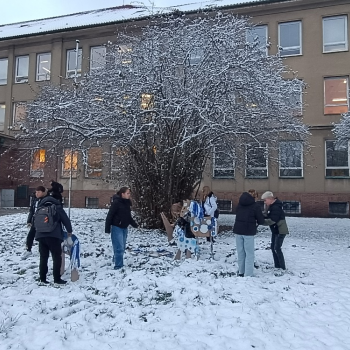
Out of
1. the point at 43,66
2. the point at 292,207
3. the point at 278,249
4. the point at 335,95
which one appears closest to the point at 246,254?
the point at 278,249

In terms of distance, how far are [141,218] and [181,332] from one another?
8.91 m

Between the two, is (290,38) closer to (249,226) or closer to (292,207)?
(292,207)

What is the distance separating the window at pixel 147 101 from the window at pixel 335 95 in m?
13.2

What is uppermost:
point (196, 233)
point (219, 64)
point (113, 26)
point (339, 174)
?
point (113, 26)

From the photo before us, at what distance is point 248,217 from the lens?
7.36m

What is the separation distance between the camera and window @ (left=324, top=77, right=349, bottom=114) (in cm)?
2170

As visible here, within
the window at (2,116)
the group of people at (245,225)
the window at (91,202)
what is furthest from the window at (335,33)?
the window at (2,116)

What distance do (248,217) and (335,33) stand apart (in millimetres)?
18872

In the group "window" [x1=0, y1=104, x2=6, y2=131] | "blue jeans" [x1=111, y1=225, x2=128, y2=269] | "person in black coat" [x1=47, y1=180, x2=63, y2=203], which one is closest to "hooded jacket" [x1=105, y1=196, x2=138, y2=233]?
"blue jeans" [x1=111, y1=225, x2=128, y2=269]

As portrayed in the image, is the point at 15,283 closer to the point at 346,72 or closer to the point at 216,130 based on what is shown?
the point at 216,130

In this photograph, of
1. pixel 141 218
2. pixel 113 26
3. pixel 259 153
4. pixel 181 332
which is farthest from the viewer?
pixel 113 26

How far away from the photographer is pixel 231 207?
882 inches

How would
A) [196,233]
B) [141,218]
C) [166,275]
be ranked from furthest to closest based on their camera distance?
[141,218], [196,233], [166,275]

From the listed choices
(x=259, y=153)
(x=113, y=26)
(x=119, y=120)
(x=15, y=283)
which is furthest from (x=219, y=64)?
(x=113, y=26)
